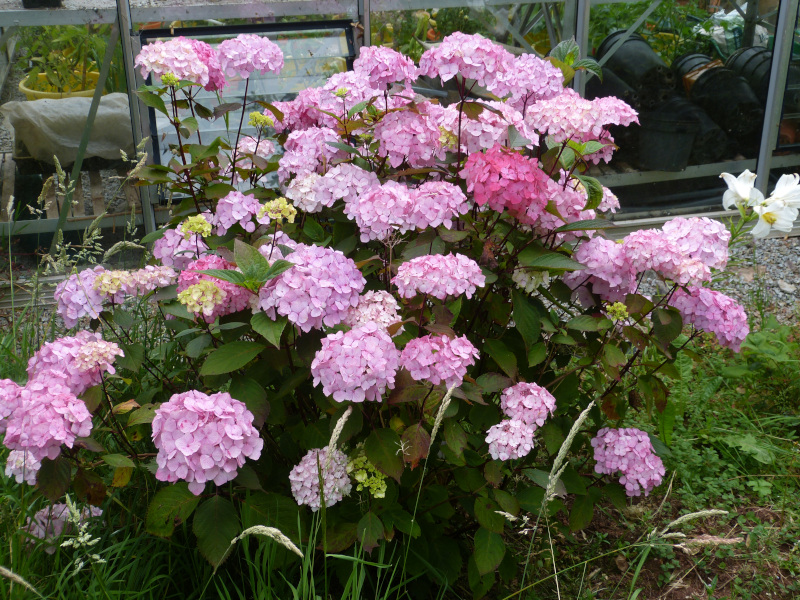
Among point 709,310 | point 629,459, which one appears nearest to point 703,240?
point 709,310

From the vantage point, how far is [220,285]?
1428 mm

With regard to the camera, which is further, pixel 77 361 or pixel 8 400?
pixel 77 361

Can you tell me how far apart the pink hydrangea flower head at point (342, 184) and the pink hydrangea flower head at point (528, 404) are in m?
0.55

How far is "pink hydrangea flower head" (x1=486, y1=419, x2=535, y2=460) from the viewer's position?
149 centimetres

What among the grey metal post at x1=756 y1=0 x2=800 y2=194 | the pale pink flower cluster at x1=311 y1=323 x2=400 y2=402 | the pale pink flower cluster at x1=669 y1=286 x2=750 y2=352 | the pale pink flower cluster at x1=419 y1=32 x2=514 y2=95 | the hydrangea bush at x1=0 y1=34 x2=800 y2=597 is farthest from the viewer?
the grey metal post at x1=756 y1=0 x2=800 y2=194

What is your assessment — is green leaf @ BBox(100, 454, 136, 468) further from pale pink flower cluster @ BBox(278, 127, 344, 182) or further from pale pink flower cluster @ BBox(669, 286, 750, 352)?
pale pink flower cluster @ BBox(669, 286, 750, 352)

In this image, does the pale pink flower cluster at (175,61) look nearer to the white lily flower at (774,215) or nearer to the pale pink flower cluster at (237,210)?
the pale pink flower cluster at (237,210)

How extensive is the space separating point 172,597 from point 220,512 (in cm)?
47

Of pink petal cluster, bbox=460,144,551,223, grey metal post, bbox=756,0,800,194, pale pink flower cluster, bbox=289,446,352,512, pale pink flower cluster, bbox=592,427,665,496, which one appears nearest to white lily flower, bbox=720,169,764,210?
pale pink flower cluster, bbox=592,427,665,496

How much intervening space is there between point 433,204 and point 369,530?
2.20 ft

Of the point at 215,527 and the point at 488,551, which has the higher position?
the point at 215,527

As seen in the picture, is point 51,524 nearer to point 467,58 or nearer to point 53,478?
point 53,478

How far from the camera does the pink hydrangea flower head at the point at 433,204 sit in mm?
1543

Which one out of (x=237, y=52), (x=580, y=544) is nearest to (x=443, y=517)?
(x=580, y=544)
